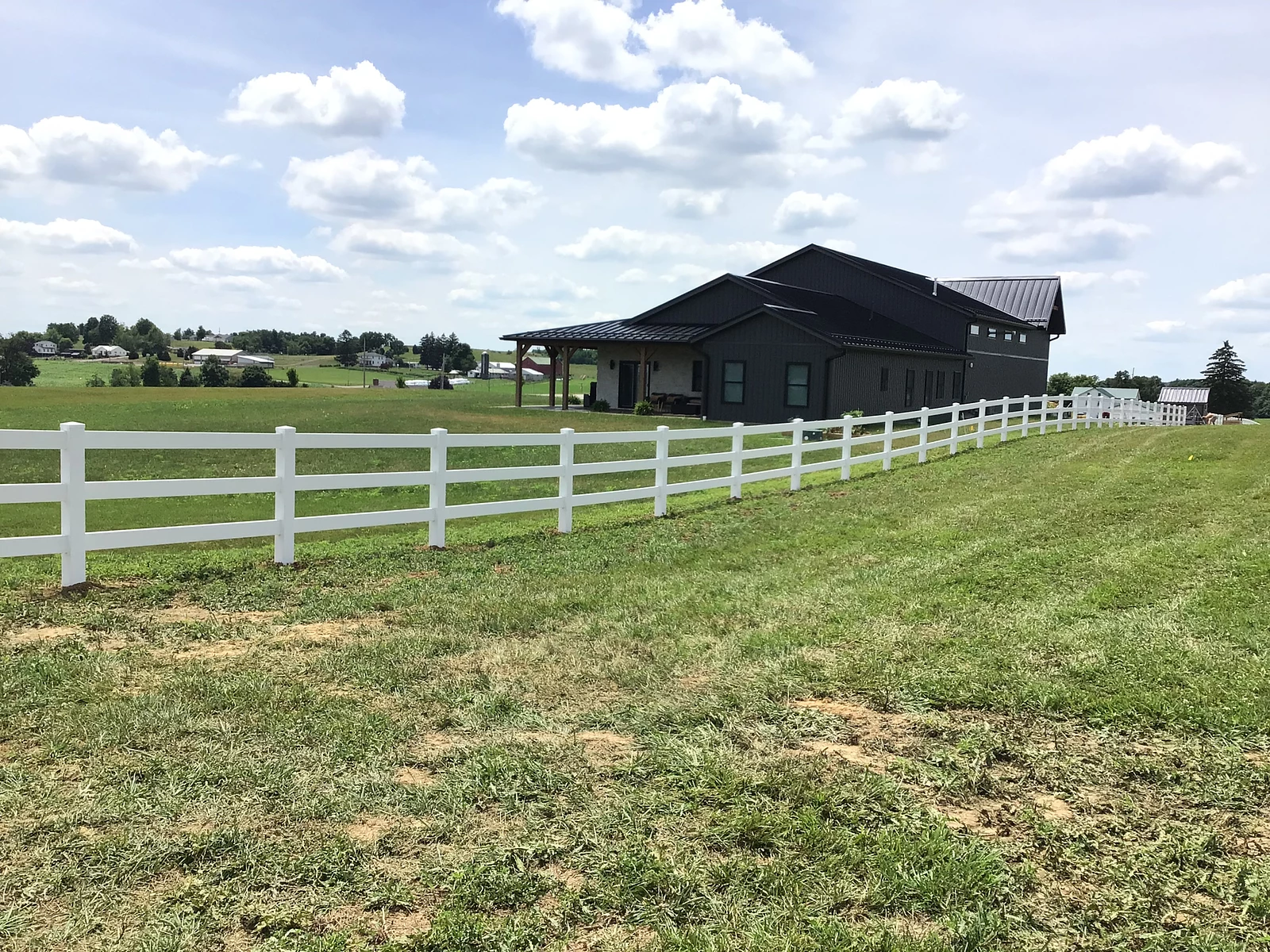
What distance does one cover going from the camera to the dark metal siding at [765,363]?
32.3 meters

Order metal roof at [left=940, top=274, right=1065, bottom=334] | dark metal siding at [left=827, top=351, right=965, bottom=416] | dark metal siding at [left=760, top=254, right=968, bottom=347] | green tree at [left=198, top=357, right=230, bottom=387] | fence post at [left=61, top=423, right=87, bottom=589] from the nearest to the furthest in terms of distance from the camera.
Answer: fence post at [left=61, top=423, right=87, bottom=589] < dark metal siding at [left=827, top=351, right=965, bottom=416] < dark metal siding at [left=760, top=254, right=968, bottom=347] < metal roof at [left=940, top=274, right=1065, bottom=334] < green tree at [left=198, top=357, right=230, bottom=387]

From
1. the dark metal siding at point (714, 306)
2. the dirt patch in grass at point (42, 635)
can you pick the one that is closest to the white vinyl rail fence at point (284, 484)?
the dirt patch in grass at point (42, 635)

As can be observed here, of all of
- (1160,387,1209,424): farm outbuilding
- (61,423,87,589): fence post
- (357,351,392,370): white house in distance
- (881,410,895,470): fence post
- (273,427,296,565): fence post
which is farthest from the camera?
(357,351,392,370): white house in distance

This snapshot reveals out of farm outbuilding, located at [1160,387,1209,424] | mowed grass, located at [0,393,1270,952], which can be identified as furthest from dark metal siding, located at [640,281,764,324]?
farm outbuilding, located at [1160,387,1209,424]

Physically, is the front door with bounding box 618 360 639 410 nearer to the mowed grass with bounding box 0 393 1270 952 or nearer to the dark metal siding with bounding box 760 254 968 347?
the dark metal siding with bounding box 760 254 968 347

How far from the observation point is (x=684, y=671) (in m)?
6.12

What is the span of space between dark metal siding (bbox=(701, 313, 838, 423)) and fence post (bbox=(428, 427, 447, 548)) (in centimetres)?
2258

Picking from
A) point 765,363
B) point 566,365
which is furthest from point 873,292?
point 566,365

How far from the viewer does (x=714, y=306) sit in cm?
3800

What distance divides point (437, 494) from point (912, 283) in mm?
38558

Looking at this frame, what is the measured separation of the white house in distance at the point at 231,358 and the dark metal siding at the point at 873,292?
89387mm

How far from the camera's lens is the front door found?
38.6 m

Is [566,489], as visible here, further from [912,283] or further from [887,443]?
[912,283]

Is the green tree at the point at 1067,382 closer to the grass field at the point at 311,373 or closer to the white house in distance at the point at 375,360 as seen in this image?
the grass field at the point at 311,373
